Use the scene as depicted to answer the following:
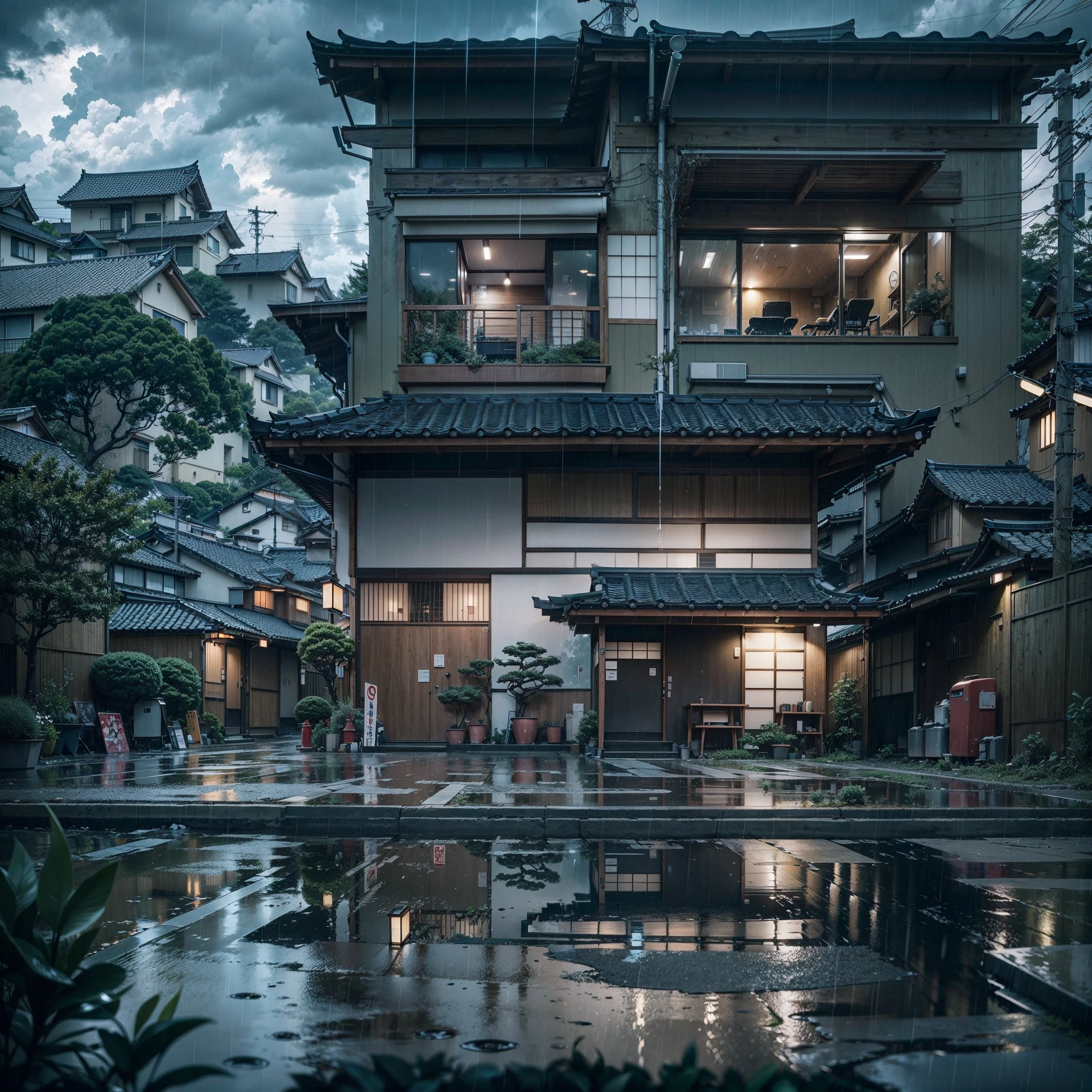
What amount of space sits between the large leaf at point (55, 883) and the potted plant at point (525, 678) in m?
18.8

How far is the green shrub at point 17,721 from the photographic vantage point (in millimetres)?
16984

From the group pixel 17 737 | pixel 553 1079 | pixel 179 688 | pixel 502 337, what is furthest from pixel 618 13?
pixel 553 1079

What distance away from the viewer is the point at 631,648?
21.4 m

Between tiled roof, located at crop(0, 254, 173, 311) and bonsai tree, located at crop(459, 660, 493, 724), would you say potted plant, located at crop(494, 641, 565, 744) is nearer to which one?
bonsai tree, located at crop(459, 660, 493, 724)

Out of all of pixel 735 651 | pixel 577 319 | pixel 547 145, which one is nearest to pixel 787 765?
pixel 735 651

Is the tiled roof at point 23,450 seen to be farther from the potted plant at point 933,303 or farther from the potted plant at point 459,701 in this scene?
the potted plant at point 933,303

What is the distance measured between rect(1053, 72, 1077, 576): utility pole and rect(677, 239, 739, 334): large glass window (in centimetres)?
1022

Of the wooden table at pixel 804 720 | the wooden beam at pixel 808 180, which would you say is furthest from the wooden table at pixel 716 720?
the wooden beam at pixel 808 180

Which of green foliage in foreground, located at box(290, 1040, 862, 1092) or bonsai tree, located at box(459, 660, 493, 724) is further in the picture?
bonsai tree, located at box(459, 660, 493, 724)

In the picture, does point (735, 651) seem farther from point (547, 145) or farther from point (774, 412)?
point (547, 145)

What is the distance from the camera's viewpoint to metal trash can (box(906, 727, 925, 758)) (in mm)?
21469

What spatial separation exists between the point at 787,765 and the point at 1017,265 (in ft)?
52.5

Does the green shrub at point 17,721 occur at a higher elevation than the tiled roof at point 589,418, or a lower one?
lower

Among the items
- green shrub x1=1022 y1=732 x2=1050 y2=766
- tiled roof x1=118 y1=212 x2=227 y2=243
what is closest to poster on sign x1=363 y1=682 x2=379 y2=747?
green shrub x1=1022 y1=732 x2=1050 y2=766
